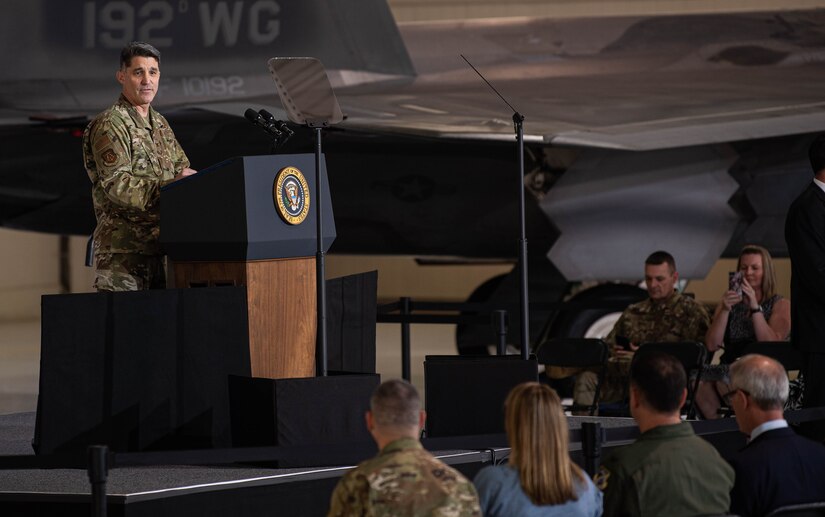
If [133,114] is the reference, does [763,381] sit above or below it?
below

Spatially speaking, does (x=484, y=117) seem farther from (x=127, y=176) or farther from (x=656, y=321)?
(x=127, y=176)

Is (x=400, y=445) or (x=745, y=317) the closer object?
(x=400, y=445)

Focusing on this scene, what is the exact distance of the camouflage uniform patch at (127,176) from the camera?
470 cm

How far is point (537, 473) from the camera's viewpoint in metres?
2.95

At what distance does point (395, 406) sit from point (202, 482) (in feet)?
5.00

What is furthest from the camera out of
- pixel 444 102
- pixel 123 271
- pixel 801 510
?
pixel 444 102

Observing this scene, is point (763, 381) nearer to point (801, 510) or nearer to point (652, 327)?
point (801, 510)

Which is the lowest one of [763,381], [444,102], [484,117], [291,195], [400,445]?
[400,445]

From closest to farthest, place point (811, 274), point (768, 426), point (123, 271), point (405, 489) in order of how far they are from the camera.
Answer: point (405, 489)
point (768, 426)
point (123, 271)
point (811, 274)

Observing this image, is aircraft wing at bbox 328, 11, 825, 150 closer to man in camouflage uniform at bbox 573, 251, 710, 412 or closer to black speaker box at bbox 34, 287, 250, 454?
man in camouflage uniform at bbox 573, 251, 710, 412

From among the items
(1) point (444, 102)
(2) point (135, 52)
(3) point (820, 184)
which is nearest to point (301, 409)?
(2) point (135, 52)

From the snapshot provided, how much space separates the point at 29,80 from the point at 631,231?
508 cm

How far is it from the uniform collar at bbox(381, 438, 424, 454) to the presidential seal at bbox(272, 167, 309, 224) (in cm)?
194

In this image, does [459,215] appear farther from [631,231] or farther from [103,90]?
[103,90]
